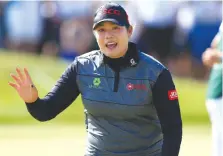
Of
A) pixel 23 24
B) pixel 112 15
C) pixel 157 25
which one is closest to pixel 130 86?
pixel 112 15

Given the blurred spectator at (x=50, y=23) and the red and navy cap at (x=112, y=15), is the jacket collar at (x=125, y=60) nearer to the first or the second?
the red and navy cap at (x=112, y=15)

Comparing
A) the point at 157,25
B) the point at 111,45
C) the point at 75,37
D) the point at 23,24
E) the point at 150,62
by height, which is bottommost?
the point at 150,62

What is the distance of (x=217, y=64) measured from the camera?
851 cm

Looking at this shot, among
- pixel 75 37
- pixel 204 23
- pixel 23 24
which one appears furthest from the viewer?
pixel 75 37

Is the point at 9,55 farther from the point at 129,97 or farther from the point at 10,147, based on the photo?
the point at 129,97

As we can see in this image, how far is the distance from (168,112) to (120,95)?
370 millimetres

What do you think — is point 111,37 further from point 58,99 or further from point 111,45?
point 58,99

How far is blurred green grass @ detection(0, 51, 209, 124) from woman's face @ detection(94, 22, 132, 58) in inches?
402

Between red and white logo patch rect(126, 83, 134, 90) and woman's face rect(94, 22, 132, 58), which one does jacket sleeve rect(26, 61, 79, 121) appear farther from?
red and white logo patch rect(126, 83, 134, 90)

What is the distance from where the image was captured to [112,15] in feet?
19.7

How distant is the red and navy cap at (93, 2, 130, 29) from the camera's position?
599 cm

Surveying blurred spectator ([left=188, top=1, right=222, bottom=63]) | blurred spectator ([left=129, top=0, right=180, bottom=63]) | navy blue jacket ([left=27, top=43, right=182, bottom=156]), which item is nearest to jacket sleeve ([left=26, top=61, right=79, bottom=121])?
navy blue jacket ([left=27, top=43, right=182, bottom=156])

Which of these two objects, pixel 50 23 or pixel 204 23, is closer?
pixel 50 23

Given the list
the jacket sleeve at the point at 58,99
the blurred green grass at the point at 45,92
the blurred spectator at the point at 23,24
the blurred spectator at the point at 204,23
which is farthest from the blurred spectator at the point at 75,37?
the jacket sleeve at the point at 58,99
